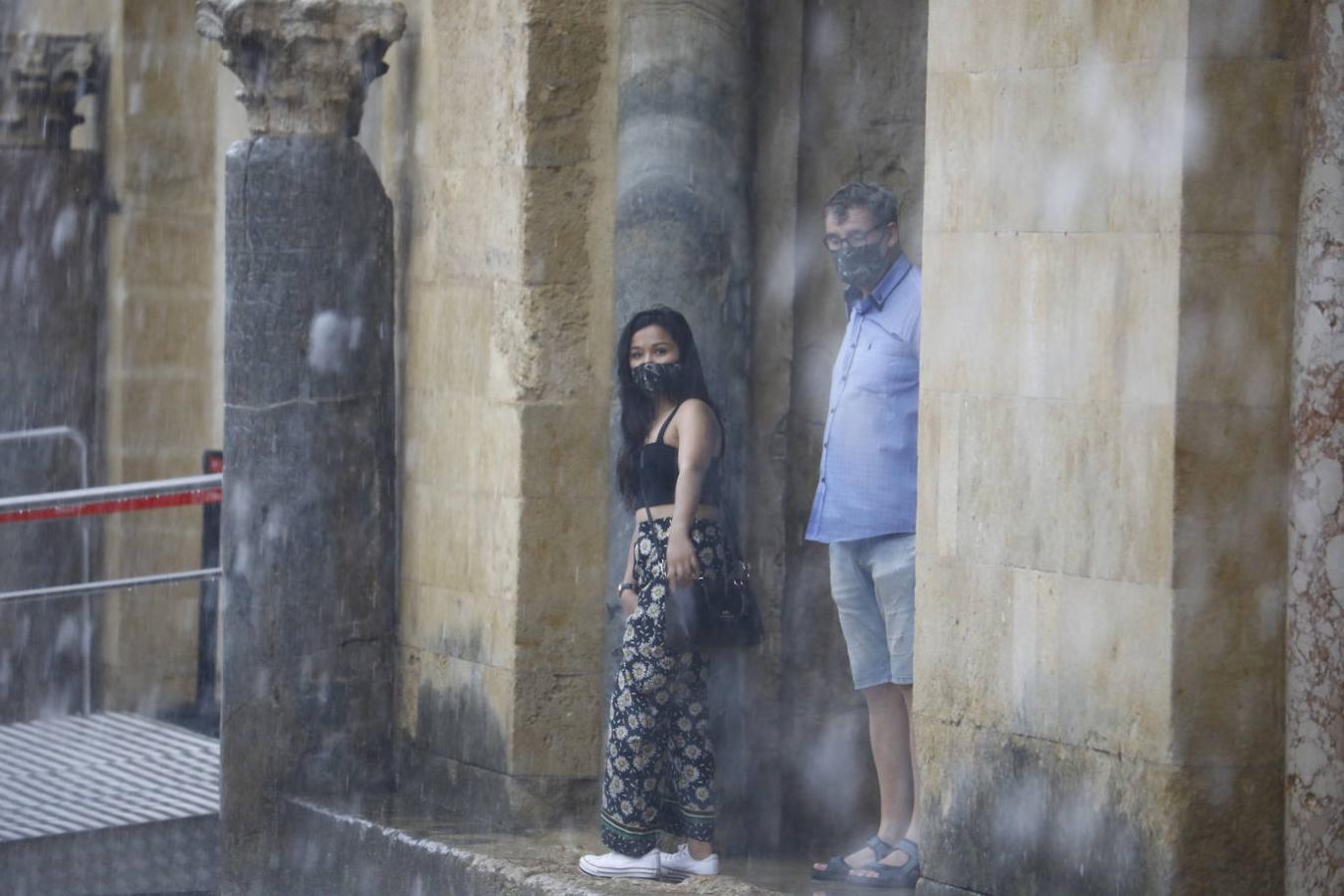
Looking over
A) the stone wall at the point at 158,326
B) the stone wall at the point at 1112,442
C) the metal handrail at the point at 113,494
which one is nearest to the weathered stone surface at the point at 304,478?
the metal handrail at the point at 113,494

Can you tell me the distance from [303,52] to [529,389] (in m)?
1.35

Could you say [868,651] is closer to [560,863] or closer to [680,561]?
[680,561]

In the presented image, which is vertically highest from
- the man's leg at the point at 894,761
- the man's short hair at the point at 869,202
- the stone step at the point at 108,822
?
the man's short hair at the point at 869,202

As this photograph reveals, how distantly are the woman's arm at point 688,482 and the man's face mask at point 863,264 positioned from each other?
0.53 meters

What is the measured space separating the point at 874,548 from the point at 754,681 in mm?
1139

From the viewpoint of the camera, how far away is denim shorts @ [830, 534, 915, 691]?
6.45 m

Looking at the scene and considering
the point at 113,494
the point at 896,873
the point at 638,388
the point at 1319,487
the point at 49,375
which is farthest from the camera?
the point at 49,375

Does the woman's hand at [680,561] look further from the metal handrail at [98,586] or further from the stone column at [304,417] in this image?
the metal handrail at [98,586]

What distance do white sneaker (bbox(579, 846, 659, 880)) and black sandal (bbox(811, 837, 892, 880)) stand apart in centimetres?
43

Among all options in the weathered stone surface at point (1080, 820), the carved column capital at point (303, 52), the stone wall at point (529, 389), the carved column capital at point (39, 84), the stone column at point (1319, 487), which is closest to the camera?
the stone column at point (1319, 487)

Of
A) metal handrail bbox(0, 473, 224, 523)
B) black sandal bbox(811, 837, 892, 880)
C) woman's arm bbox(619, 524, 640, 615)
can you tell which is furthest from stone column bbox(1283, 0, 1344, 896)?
metal handrail bbox(0, 473, 224, 523)

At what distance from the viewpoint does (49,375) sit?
1106 centimetres

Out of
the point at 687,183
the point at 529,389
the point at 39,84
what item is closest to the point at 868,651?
the point at 529,389

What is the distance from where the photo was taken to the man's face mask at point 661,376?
664 cm
